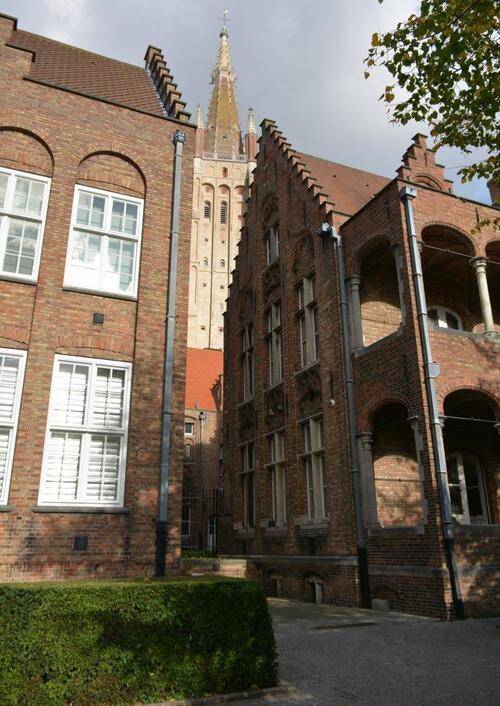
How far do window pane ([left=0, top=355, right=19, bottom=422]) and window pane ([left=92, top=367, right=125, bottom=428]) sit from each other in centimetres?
138

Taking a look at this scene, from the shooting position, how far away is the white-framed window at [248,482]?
20688mm

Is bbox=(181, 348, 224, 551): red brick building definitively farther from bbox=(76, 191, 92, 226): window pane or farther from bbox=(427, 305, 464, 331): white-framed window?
bbox=(76, 191, 92, 226): window pane

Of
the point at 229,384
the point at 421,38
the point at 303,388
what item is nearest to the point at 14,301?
the point at 421,38

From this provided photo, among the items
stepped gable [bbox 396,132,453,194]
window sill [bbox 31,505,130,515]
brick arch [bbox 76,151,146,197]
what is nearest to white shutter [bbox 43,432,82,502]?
window sill [bbox 31,505,130,515]

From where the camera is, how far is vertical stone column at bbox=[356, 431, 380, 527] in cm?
1421

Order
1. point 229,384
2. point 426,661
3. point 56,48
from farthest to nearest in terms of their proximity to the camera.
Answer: point 229,384, point 56,48, point 426,661

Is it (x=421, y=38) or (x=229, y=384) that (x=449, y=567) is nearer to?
(x=421, y=38)


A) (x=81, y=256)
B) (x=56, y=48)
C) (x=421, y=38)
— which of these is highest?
(x=56, y=48)

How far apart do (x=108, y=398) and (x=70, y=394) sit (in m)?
0.67

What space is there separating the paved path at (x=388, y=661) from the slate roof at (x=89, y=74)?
11067 mm

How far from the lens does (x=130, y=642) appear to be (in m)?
5.57

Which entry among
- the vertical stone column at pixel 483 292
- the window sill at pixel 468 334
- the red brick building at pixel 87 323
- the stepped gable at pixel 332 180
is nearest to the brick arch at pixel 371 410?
the window sill at pixel 468 334

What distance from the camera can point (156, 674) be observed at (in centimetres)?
558

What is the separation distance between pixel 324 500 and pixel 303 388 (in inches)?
138
